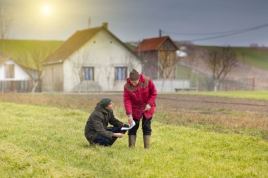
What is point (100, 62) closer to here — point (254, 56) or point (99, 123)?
point (99, 123)

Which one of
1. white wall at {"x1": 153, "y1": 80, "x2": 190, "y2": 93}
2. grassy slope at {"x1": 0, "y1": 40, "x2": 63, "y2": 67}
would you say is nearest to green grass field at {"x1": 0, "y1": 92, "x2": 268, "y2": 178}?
white wall at {"x1": 153, "y1": 80, "x2": 190, "y2": 93}

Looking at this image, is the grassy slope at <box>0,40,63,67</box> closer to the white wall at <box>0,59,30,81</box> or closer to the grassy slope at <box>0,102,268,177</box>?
the white wall at <box>0,59,30,81</box>

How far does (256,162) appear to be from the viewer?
10.1 metres

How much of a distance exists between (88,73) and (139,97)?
43.0 meters

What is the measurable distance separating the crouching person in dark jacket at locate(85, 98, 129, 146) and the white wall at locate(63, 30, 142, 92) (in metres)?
40.6

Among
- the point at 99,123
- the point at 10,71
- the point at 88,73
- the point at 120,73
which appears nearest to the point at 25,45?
the point at 10,71

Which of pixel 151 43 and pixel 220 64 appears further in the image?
pixel 151 43

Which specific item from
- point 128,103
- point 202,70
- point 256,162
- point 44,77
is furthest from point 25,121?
point 202,70

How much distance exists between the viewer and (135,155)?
34.3ft

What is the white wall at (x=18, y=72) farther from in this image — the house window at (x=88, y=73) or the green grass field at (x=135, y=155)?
the green grass field at (x=135, y=155)

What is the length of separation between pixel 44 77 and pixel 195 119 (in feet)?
139

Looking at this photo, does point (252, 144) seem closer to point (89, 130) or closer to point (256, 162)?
point (256, 162)

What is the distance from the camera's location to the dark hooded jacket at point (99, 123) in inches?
441

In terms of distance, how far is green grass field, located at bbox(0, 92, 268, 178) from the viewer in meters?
8.95
